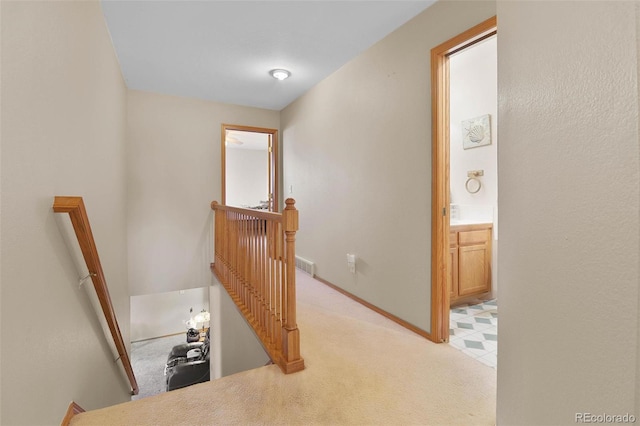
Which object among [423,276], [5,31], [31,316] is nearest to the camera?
[5,31]

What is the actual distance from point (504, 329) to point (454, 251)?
6.67 ft

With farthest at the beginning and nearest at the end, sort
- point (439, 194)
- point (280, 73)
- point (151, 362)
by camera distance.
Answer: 1. point (151, 362)
2. point (280, 73)
3. point (439, 194)

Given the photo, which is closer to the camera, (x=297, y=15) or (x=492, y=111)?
(x=297, y=15)

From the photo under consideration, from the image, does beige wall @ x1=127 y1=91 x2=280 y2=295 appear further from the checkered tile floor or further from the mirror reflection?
the mirror reflection

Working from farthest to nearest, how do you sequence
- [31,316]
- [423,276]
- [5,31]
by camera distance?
[423,276] < [31,316] < [5,31]

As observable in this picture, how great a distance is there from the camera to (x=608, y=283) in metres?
0.83

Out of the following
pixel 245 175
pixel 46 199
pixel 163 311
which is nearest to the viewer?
pixel 46 199

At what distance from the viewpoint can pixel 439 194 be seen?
223cm

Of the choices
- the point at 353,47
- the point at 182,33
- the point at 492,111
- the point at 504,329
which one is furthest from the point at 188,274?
the point at 492,111

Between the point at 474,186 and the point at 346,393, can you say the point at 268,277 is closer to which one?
the point at 346,393

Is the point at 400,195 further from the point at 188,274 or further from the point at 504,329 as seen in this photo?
the point at 188,274

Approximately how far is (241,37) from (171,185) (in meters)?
2.53

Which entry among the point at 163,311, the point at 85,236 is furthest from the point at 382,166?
the point at 163,311

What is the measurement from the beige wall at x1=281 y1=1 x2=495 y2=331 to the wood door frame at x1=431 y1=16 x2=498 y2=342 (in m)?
0.06
